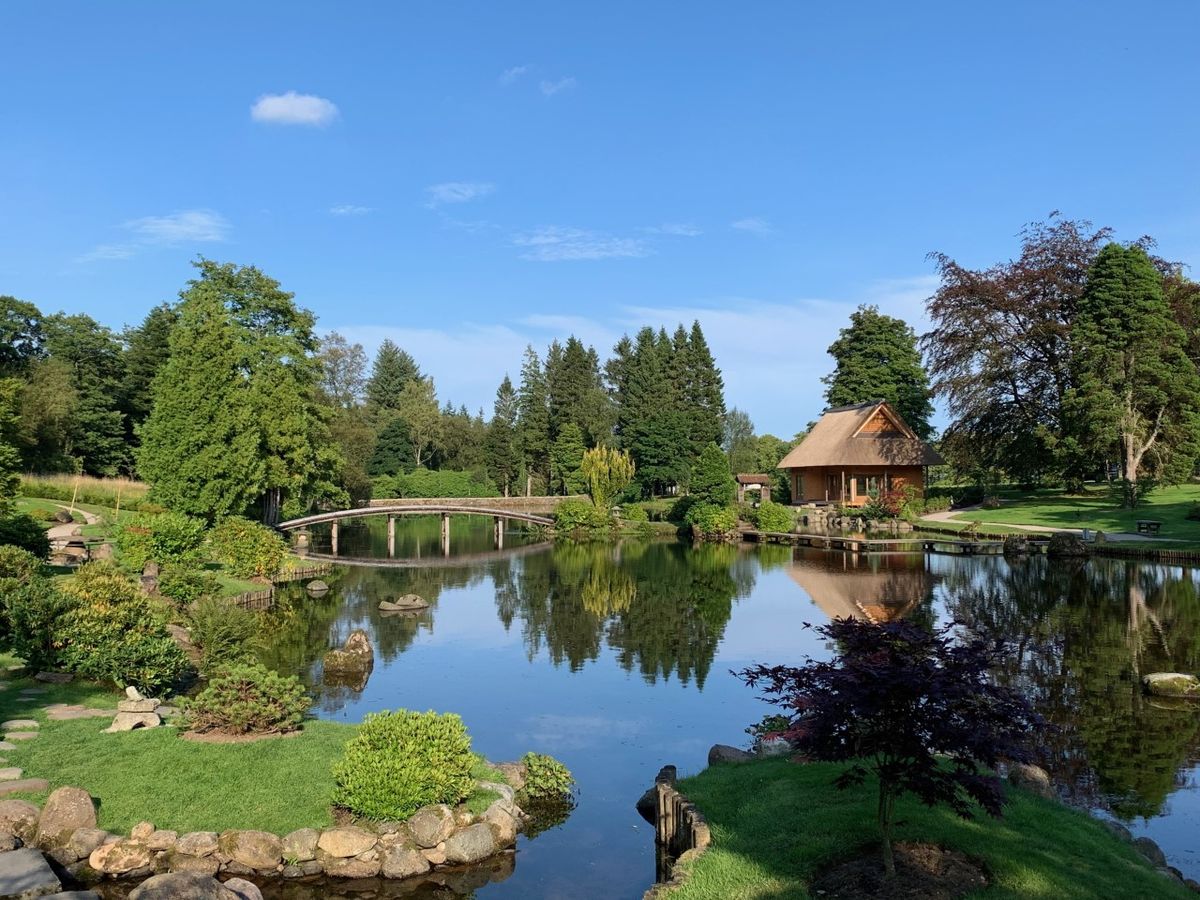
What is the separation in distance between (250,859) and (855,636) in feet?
20.7

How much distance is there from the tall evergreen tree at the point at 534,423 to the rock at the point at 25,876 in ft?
215

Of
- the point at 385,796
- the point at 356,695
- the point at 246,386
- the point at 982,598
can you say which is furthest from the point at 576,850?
the point at 246,386

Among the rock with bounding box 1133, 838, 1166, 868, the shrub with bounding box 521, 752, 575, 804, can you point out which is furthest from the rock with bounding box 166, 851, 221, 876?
the rock with bounding box 1133, 838, 1166, 868

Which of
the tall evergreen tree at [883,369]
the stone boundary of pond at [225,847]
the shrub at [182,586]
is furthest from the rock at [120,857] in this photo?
the tall evergreen tree at [883,369]

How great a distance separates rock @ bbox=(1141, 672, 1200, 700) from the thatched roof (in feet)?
112

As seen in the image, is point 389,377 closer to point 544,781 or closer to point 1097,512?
point 1097,512

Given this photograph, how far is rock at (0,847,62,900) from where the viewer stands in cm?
714

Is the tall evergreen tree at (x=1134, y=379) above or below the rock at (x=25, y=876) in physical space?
above

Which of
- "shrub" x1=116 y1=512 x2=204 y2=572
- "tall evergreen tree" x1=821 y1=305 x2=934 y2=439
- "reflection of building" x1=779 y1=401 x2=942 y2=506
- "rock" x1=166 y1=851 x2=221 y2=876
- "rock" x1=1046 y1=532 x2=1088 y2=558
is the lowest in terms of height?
"rock" x1=166 y1=851 x2=221 y2=876

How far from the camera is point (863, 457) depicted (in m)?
49.4

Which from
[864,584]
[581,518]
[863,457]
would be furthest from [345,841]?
[863,457]

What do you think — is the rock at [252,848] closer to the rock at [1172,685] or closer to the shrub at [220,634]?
the shrub at [220,634]

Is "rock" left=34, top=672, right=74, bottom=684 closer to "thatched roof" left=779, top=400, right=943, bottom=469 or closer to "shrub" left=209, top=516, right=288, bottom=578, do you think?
"shrub" left=209, top=516, right=288, bottom=578

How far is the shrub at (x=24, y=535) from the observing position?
69.2ft
